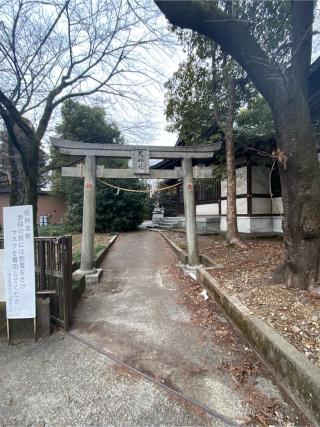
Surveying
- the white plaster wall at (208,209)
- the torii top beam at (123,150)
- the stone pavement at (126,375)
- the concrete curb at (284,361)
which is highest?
the torii top beam at (123,150)

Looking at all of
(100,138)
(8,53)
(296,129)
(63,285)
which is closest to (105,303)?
(63,285)

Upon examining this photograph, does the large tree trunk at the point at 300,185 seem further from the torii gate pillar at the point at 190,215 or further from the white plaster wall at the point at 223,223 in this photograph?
the white plaster wall at the point at 223,223

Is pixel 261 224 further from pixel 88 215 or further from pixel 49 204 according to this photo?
pixel 49 204

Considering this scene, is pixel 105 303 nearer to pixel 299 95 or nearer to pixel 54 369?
pixel 54 369

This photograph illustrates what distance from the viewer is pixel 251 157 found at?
31.5ft

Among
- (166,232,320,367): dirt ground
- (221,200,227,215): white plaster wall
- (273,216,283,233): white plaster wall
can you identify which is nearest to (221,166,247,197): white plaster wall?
(221,200,227,215): white plaster wall

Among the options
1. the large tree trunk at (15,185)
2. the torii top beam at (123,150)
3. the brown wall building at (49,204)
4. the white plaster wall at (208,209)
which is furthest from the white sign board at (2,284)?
the brown wall building at (49,204)

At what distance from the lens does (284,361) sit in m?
2.18

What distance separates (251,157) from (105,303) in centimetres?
799

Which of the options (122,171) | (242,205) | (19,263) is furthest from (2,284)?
(242,205)

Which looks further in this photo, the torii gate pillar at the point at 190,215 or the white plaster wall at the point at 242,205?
the white plaster wall at the point at 242,205

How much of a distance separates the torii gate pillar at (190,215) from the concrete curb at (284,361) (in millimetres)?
2643

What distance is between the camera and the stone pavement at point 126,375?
2.01 meters

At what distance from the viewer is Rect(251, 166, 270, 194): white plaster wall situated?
1015 cm
